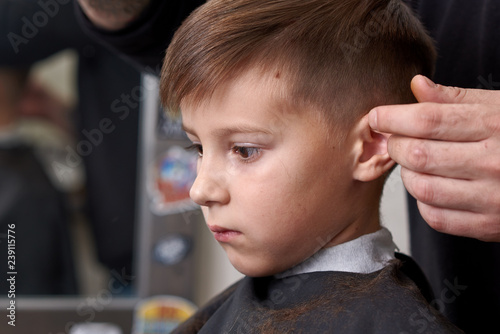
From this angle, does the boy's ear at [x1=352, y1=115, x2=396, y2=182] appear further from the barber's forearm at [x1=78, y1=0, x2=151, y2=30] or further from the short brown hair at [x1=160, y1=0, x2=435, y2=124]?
the barber's forearm at [x1=78, y1=0, x2=151, y2=30]

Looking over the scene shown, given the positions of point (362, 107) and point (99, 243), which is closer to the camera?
point (362, 107)

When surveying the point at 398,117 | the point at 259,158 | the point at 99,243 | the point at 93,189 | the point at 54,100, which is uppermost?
the point at 398,117

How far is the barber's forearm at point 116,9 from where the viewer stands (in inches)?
55.6

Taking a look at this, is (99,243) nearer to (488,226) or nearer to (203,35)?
(203,35)

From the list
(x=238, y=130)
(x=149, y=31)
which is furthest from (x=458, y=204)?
(x=149, y=31)

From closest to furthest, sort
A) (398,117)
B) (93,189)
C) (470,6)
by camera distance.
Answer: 1. (398,117)
2. (470,6)
3. (93,189)

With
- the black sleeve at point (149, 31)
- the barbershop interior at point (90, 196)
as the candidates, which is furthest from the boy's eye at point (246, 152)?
the barbershop interior at point (90, 196)

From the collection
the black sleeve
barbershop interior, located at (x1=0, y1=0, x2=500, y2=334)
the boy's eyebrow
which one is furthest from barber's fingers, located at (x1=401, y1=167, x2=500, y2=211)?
barbershop interior, located at (x1=0, y1=0, x2=500, y2=334)

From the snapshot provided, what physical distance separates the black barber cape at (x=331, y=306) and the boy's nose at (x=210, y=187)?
21cm

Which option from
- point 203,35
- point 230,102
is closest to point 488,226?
point 230,102

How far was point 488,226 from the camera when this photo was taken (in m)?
0.82

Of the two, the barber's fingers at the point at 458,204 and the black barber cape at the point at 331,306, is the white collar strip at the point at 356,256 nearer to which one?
the black barber cape at the point at 331,306

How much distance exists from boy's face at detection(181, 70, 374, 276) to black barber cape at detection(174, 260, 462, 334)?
0.25 ft

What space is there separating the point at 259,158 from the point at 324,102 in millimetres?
145
